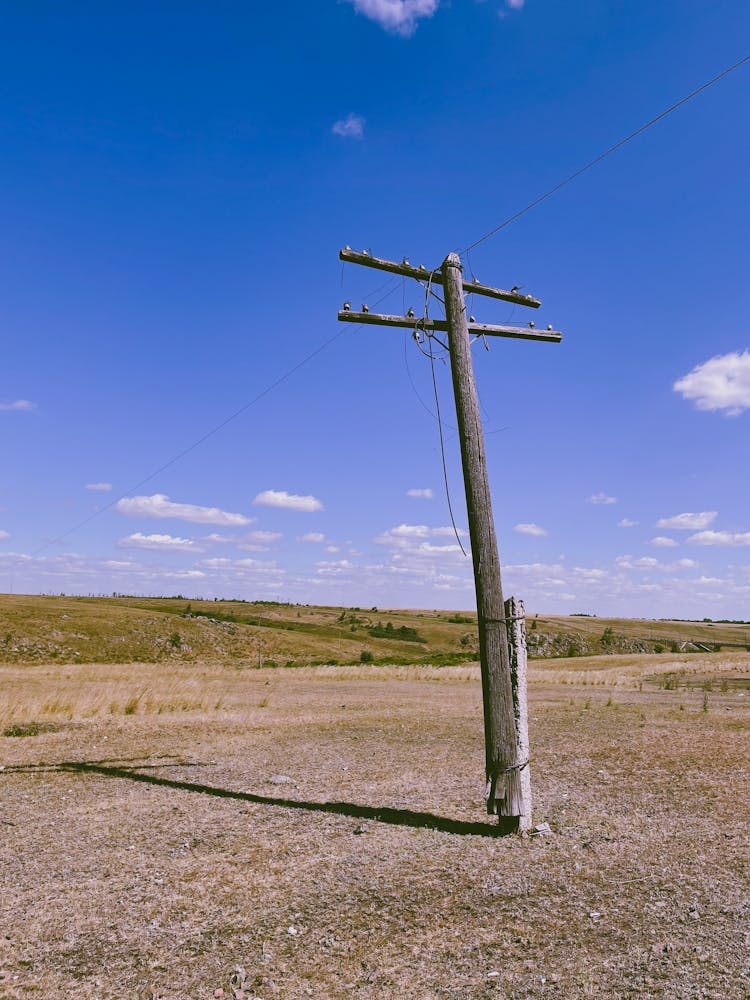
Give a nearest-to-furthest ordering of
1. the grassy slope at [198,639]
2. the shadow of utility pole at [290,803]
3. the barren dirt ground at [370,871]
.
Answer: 1. the barren dirt ground at [370,871]
2. the shadow of utility pole at [290,803]
3. the grassy slope at [198,639]

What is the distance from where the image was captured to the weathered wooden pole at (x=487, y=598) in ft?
26.1

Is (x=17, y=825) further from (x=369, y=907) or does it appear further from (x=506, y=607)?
(x=506, y=607)

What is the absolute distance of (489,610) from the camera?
834cm

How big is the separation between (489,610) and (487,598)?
6.1 inches

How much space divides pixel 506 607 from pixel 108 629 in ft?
190

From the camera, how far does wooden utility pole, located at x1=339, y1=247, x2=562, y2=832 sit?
796 cm

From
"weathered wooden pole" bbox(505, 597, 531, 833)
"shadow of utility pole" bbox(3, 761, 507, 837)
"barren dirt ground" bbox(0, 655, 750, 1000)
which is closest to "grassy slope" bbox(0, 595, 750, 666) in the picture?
"shadow of utility pole" bbox(3, 761, 507, 837)

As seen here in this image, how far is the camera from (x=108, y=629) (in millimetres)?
59156

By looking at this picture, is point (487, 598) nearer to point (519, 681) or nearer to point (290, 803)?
point (519, 681)

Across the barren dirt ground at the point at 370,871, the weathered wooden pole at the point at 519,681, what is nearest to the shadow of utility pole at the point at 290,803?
the barren dirt ground at the point at 370,871

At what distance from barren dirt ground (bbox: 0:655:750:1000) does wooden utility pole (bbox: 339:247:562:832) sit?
635mm

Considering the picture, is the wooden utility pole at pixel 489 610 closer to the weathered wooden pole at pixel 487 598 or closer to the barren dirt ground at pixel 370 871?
the weathered wooden pole at pixel 487 598

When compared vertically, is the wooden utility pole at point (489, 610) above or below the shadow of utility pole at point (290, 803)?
above

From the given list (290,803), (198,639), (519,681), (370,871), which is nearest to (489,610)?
(519,681)
